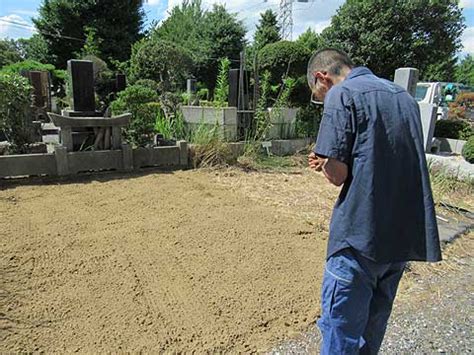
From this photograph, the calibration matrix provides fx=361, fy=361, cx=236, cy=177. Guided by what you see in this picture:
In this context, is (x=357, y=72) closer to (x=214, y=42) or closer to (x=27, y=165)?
(x=27, y=165)

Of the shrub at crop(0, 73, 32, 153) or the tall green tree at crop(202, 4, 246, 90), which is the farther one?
the tall green tree at crop(202, 4, 246, 90)

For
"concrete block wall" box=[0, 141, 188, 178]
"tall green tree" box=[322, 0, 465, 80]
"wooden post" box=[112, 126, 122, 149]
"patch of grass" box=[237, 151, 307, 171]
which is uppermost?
"tall green tree" box=[322, 0, 465, 80]

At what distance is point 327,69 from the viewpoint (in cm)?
158

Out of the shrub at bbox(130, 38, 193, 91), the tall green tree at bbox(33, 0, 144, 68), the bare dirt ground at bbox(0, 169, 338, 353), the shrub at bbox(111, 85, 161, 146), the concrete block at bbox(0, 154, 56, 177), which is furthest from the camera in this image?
the tall green tree at bbox(33, 0, 144, 68)

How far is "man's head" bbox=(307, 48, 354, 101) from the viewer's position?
5.13 ft

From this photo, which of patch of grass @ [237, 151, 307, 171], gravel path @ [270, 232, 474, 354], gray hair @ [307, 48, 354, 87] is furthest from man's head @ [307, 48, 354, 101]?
patch of grass @ [237, 151, 307, 171]

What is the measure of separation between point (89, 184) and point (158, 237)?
1.78m

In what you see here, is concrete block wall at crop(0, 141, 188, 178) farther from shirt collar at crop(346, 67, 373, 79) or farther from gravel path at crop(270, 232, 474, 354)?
shirt collar at crop(346, 67, 373, 79)

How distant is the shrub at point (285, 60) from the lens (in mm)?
8875

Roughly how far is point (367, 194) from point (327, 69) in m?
0.58

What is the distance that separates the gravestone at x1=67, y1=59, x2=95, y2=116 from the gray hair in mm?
4663

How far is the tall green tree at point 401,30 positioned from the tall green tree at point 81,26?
13.6 metres

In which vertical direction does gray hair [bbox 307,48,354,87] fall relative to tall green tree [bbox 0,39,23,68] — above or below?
below

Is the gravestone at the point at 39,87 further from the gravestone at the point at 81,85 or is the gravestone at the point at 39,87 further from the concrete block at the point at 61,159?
the concrete block at the point at 61,159
